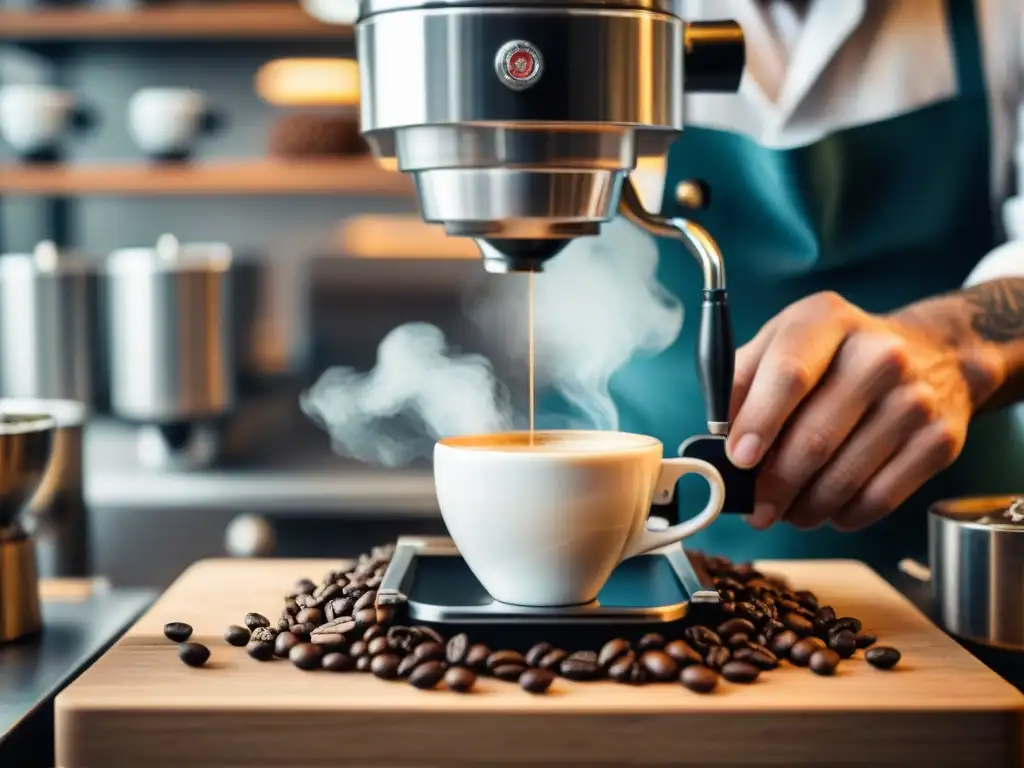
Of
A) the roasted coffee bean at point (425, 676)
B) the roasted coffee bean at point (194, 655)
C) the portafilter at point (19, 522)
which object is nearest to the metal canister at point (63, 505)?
the portafilter at point (19, 522)

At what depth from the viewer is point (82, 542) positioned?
1.32 metres

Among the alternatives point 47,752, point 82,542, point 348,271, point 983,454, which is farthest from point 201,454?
point 47,752

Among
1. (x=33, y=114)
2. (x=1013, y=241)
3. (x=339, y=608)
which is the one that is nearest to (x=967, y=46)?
(x=1013, y=241)

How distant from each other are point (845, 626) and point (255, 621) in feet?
1.13

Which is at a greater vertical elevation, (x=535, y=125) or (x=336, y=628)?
(x=535, y=125)

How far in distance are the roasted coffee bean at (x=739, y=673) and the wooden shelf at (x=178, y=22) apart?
1.74 m

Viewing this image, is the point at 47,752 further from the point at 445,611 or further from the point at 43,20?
the point at 43,20

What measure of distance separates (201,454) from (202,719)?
149 centimetres

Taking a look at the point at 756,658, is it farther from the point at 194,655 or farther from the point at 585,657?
the point at 194,655

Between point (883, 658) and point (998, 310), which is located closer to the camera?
point (883, 658)

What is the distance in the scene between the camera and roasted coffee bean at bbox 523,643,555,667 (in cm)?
65

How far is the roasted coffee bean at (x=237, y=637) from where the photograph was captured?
2.31 feet

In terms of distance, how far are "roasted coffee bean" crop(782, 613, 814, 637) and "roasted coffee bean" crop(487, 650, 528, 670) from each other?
6.6 inches

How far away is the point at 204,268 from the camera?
1.96 metres
